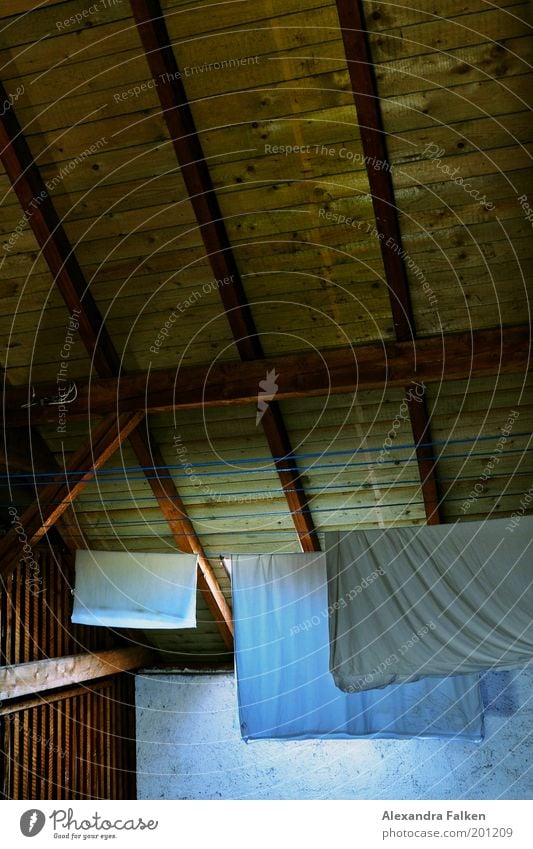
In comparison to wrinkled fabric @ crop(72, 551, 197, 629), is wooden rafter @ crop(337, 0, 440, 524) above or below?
above

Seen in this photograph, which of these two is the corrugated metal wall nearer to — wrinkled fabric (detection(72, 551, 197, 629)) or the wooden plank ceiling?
wrinkled fabric (detection(72, 551, 197, 629))

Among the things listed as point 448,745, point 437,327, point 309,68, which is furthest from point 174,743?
point 309,68

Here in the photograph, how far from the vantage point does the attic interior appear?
15.5 feet

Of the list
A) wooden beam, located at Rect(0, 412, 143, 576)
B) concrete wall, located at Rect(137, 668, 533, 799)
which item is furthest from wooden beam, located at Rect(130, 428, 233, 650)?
concrete wall, located at Rect(137, 668, 533, 799)

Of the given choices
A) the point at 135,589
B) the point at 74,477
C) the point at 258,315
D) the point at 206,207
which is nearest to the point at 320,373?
the point at 258,315

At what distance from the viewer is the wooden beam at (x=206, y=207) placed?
15.3 feet

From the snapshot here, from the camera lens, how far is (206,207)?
5.19m

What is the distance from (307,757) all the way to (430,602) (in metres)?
3.19

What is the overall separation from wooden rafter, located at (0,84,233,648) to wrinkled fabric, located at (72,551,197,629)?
908 mm

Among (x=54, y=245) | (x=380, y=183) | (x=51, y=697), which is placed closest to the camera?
(x=380, y=183)

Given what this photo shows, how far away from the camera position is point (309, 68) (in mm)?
4715

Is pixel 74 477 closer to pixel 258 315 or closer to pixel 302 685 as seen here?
pixel 258 315

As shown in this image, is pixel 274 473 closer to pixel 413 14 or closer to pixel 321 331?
pixel 321 331

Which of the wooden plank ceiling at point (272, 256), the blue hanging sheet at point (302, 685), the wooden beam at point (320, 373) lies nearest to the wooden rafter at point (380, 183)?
the wooden plank ceiling at point (272, 256)
